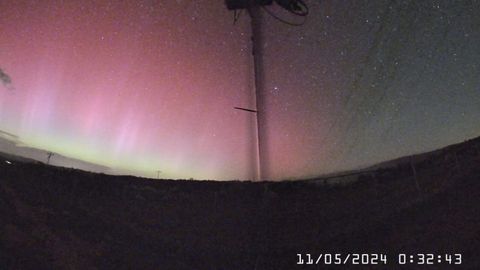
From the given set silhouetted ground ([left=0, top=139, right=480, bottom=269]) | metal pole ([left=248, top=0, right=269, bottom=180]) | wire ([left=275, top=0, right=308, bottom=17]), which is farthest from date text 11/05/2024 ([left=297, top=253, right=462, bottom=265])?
wire ([left=275, top=0, right=308, bottom=17])

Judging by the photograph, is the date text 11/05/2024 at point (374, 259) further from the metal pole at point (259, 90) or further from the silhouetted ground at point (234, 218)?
the metal pole at point (259, 90)

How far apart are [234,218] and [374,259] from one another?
50.3 inches

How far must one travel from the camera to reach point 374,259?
2586mm

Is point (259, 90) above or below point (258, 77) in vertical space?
below

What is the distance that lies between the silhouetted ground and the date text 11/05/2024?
3 cm

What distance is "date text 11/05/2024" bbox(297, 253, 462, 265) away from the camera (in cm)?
232

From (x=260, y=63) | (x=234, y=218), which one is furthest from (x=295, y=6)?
(x=234, y=218)

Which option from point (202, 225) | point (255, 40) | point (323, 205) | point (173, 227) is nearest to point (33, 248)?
point (173, 227)

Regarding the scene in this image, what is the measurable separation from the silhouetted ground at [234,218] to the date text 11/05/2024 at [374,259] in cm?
3

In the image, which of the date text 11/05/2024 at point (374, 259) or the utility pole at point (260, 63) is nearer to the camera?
the date text 11/05/2024 at point (374, 259)

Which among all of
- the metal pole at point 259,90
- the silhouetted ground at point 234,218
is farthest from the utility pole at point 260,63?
the silhouetted ground at point 234,218

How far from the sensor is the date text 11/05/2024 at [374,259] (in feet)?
7.61

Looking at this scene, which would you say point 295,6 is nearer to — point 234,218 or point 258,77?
point 258,77

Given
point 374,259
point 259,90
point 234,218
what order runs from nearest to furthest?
point 374,259 → point 234,218 → point 259,90
